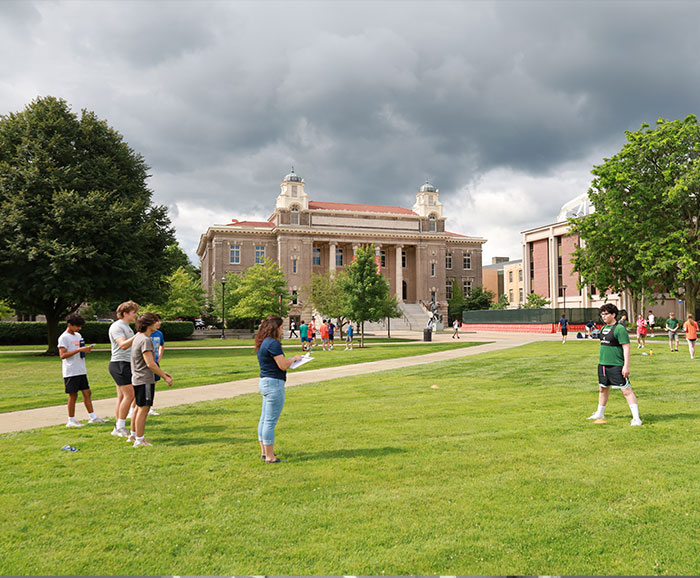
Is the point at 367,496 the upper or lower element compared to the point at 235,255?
lower

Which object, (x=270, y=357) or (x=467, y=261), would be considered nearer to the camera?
(x=270, y=357)

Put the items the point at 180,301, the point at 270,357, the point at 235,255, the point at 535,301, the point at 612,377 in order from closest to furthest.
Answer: the point at 270,357 < the point at 612,377 < the point at 180,301 < the point at 535,301 < the point at 235,255

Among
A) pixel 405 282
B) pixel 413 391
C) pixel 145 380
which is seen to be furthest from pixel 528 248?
pixel 145 380

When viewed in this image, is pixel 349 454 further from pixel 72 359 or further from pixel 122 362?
pixel 72 359

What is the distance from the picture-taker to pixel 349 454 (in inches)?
275

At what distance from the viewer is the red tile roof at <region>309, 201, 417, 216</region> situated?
279 feet

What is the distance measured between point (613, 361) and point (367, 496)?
18.0 feet

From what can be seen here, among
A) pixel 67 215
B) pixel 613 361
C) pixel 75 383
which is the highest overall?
pixel 67 215

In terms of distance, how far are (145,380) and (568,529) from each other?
18.7 feet

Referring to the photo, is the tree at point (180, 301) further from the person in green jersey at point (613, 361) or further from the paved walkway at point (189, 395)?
the person in green jersey at point (613, 361)

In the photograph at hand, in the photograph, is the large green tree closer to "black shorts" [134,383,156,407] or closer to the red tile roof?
"black shorts" [134,383,156,407]

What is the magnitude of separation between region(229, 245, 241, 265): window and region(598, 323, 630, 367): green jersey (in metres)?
73.9

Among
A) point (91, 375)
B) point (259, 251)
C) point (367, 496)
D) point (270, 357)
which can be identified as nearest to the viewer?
point (367, 496)

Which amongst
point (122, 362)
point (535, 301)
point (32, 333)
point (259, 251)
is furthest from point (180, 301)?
point (122, 362)
